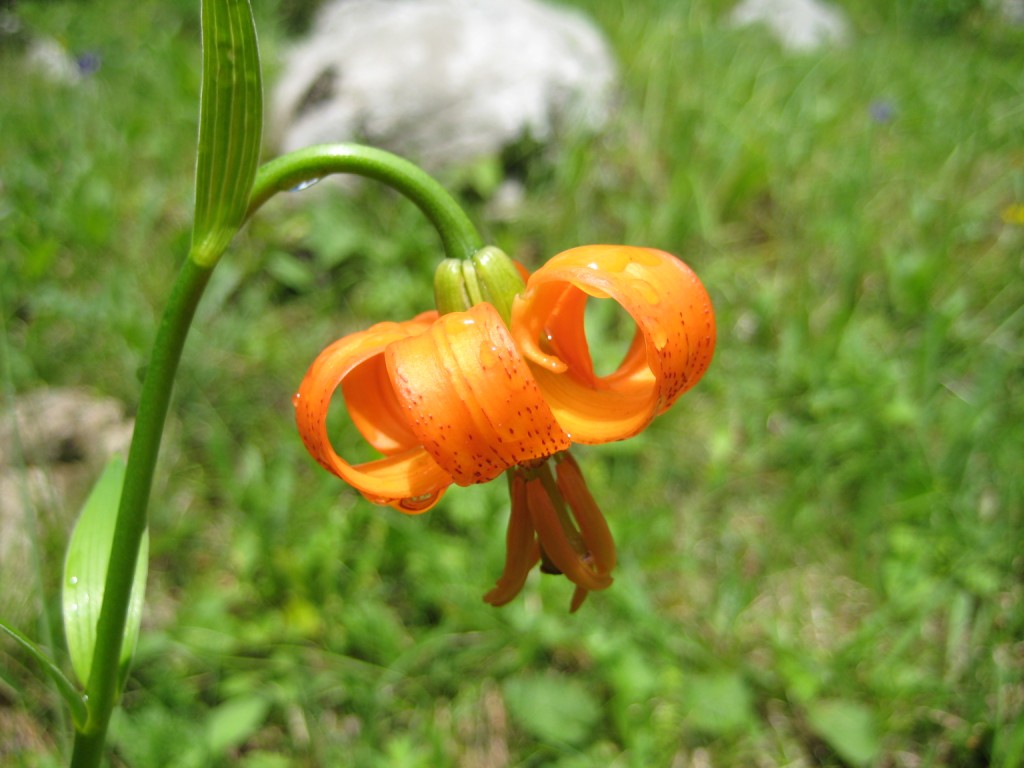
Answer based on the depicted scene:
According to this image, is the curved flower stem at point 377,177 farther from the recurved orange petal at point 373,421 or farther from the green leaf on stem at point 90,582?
the green leaf on stem at point 90,582

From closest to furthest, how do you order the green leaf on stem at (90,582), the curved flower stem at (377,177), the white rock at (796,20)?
1. the curved flower stem at (377,177)
2. the green leaf on stem at (90,582)
3. the white rock at (796,20)

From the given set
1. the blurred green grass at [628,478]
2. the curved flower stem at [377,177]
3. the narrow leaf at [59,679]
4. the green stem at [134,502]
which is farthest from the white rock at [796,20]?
the narrow leaf at [59,679]

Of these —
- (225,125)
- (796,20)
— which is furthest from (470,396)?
(796,20)

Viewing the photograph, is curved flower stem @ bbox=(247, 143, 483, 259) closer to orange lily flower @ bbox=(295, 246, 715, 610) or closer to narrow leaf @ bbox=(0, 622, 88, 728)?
orange lily flower @ bbox=(295, 246, 715, 610)

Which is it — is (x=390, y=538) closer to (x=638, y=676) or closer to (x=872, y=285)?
(x=638, y=676)

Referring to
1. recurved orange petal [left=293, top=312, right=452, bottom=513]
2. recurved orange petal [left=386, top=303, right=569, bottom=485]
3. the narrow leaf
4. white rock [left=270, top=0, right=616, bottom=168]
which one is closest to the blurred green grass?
the narrow leaf

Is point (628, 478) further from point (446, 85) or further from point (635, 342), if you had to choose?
point (446, 85)
